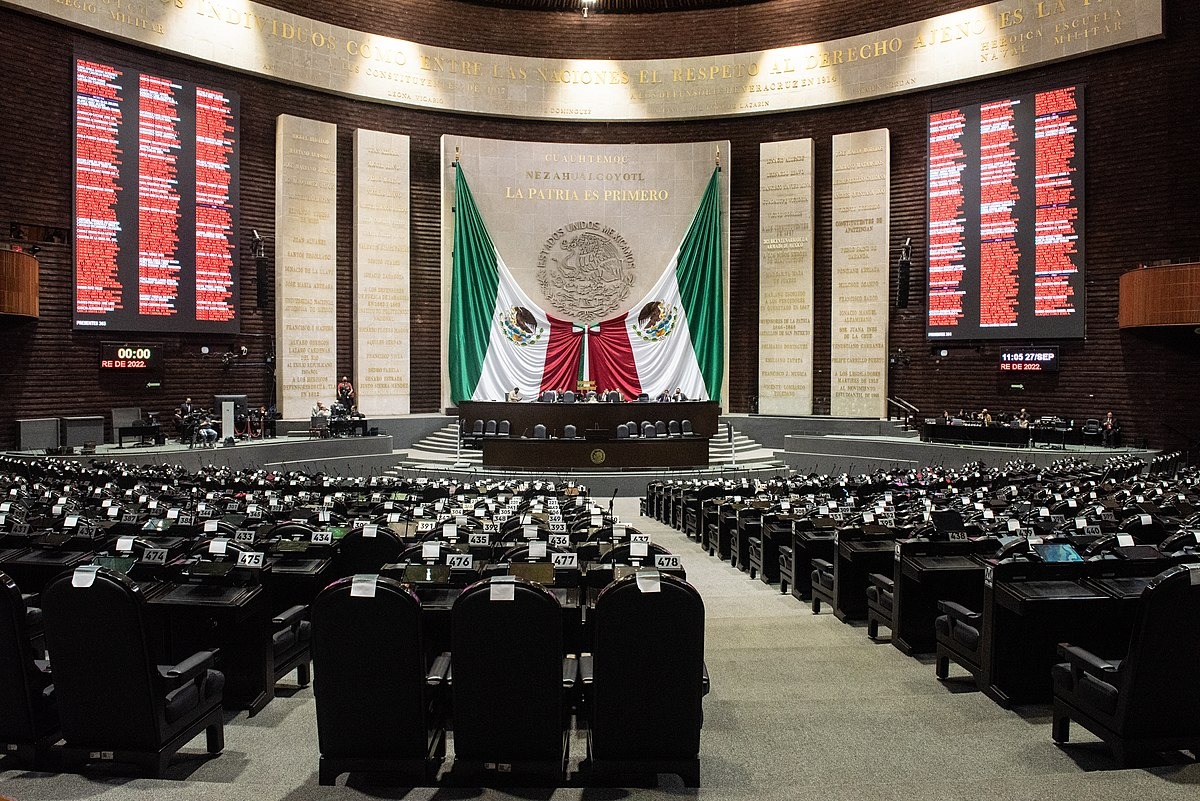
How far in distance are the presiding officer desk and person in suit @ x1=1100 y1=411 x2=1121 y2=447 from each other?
7.55m

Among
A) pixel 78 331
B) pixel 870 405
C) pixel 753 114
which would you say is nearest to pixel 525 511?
pixel 78 331

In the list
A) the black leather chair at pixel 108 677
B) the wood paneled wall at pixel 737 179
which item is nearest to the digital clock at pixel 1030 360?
the wood paneled wall at pixel 737 179

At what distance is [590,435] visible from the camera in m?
17.0

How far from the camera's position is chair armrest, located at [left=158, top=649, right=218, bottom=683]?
11.0 ft

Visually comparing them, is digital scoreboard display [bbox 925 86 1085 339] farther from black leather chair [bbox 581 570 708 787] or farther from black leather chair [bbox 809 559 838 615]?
black leather chair [bbox 581 570 708 787]

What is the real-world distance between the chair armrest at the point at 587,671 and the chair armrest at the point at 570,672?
0.07 ft

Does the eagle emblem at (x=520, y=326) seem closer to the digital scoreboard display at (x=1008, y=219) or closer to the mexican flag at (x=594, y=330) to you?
the mexican flag at (x=594, y=330)

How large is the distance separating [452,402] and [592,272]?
505 cm

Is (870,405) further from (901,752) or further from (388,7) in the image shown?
(901,752)

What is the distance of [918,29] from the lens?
2030 cm

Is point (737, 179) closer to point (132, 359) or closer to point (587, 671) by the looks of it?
point (132, 359)

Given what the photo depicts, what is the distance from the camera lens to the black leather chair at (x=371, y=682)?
10.2ft

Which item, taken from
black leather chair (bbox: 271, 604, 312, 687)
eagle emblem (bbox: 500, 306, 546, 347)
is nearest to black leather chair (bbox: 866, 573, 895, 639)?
black leather chair (bbox: 271, 604, 312, 687)

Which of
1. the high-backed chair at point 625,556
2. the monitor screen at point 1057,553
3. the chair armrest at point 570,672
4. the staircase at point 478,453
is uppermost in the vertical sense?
the monitor screen at point 1057,553
